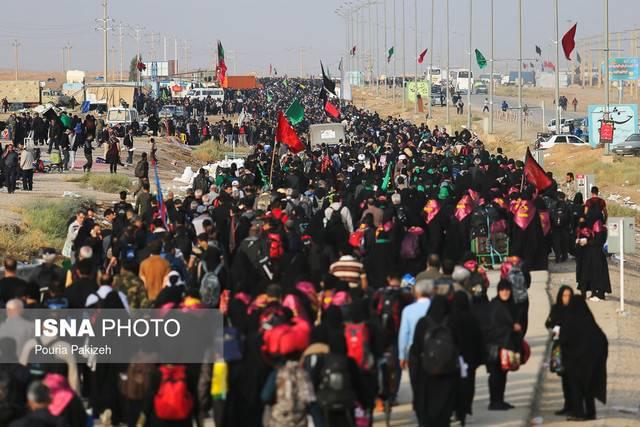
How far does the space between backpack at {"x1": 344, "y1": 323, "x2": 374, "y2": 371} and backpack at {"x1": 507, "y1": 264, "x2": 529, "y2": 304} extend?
10.3ft

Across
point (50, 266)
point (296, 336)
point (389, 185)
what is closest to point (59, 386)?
point (296, 336)

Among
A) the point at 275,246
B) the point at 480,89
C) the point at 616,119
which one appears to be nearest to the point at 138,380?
the point at 275,246

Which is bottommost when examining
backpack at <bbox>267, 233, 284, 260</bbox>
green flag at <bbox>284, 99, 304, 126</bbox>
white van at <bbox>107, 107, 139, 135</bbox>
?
backpack at <bbox>267, 233, 284, 260</bbox>

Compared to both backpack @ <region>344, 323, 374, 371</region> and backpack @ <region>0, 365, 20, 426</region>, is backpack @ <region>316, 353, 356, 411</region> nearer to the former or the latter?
backpack @ <region>344, 323, 374, 371</region>

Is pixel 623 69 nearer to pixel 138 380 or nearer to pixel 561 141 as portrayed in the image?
pixel 561 141

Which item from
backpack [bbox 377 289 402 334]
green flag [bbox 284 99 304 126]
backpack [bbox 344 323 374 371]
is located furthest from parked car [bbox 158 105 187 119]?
backpack [bbox 344 323 374 371]

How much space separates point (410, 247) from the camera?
721 inches

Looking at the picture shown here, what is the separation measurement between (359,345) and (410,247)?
24.2ft

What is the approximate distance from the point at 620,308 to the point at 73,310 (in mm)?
9804

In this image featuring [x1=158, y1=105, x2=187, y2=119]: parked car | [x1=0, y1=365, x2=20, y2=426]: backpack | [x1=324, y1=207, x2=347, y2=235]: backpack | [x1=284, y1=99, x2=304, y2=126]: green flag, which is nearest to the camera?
[x1=0, y1=365, x2=20, y2=426]: backpack

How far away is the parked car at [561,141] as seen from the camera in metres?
58.8

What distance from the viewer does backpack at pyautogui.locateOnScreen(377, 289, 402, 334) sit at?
475 inches

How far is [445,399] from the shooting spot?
37.3 ft

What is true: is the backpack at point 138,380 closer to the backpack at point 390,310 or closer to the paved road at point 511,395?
the backpack at point 390,310
